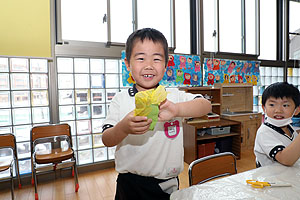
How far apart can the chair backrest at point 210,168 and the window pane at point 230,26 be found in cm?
343

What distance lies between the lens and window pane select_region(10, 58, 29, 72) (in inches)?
95.5

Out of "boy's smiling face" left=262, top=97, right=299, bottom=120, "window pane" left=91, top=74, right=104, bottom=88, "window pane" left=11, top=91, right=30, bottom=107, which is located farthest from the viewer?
"window pane" left=91, top=74, right=104, bottom=88

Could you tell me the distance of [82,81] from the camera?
9.57 ft

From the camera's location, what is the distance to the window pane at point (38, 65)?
2541mm

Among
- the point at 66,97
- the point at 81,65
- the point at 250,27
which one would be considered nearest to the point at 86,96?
the point at 66,97

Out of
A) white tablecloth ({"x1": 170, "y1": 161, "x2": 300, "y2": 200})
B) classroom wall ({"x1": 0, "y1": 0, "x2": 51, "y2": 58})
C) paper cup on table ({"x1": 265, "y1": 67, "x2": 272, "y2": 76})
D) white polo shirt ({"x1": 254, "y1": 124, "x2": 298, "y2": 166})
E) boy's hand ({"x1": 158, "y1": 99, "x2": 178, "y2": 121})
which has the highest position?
classroom wall ({"x1": 0, "y1": 0, "x2": 51, "y2": 58})

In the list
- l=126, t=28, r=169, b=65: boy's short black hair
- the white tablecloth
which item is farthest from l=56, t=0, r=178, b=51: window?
the white tablecloth

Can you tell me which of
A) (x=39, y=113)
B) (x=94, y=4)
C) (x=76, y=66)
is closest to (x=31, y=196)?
(x=39, y=113)

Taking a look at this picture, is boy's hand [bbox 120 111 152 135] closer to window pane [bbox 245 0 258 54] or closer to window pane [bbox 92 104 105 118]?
window pane [bbox 92 104 105 118]

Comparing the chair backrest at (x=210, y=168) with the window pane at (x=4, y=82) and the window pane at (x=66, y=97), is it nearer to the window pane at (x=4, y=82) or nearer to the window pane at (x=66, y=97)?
the window pane at (x=66, y=97)

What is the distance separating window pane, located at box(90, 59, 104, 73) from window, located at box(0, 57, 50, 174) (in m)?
0.67

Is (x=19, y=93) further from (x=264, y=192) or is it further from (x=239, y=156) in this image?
(x=239, y=156)

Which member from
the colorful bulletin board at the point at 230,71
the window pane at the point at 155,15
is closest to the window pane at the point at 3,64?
the window pane at the point at 155,15

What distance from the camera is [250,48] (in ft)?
14.6
